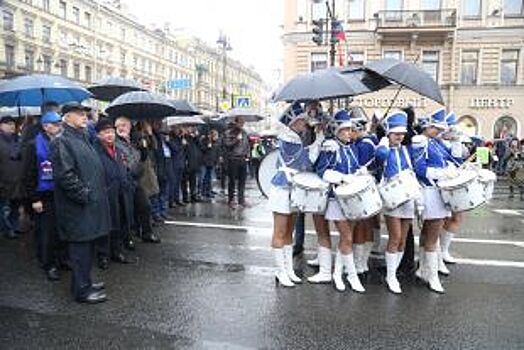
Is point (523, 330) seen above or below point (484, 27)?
below

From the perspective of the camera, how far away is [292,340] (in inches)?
181

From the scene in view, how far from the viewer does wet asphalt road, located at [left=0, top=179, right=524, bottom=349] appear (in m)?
4.59

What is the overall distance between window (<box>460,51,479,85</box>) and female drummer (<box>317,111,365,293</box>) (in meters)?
30.8

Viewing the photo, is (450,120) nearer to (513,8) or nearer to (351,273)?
(351,273)

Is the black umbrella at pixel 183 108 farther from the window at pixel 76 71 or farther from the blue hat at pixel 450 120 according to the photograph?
the window at pixel 76 71

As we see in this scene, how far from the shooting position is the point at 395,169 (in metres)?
5.82

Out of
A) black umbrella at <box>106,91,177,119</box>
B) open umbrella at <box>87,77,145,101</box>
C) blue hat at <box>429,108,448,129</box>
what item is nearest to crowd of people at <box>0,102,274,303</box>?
black umbrella at <box>106,91,177,119</box>

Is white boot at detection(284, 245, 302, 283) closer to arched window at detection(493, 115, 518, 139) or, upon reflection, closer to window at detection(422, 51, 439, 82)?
arched window at detection(493, 115, 518, 139)

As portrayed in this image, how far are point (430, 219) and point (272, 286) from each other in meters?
2.05

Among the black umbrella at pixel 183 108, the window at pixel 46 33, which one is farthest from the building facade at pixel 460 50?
the window at pixel 46 33

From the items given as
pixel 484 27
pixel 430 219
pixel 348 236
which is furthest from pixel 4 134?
pixel 484 27

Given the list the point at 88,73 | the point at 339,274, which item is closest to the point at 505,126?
the point at 339,274

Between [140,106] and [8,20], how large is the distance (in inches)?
2040

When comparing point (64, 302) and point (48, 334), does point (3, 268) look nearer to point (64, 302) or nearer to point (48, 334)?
point (64, 302)
